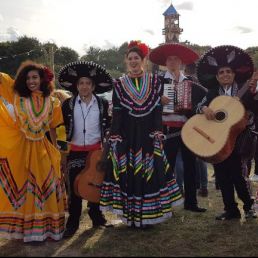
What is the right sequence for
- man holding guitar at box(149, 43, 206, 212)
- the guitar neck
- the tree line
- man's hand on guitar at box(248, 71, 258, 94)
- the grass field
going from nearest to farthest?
the grass field → man's hand on guitar at box(248, 71, 258, 94) → the guitar neck → man holding guitar at box(149, 43, 206, 212) → the tree line

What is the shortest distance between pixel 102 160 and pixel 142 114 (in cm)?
67

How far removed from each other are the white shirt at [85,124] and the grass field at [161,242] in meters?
1.02

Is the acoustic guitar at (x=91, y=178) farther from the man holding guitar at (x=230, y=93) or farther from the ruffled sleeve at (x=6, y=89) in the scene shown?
the man holding guitar at (x=230, y=93)

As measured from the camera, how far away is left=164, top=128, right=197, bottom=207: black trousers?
16.3 ft

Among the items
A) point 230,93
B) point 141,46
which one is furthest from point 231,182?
point 141,46

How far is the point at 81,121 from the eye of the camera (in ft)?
14.0

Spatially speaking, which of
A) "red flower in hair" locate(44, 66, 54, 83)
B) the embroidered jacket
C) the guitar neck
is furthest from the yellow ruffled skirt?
the guitar neck

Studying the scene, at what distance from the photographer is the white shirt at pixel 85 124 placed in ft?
14.0

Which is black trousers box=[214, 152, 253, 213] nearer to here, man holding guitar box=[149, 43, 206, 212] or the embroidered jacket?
man holding guitar box=[149, 43, 206, 212]

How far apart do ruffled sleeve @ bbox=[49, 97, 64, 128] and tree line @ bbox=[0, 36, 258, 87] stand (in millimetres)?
9056

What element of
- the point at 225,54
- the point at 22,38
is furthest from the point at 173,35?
the point at 225,54

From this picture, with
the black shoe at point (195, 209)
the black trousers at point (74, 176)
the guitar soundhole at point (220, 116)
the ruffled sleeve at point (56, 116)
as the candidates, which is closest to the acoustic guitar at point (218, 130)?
the guitar soundhole at point (220, 116)

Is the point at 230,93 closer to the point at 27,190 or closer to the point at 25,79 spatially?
the point at 25,79

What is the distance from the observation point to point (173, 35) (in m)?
42.7
